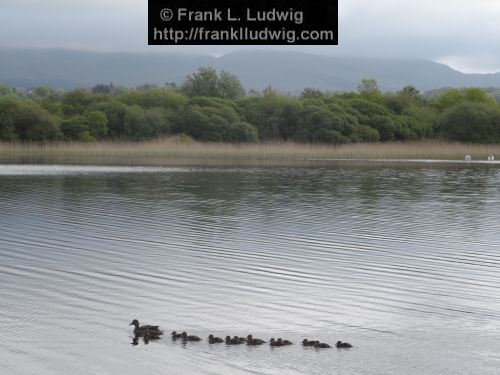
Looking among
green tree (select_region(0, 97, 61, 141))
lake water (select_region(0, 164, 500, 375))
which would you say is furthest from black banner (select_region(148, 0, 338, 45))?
green tree (select_region(0, 97, 61, 141))

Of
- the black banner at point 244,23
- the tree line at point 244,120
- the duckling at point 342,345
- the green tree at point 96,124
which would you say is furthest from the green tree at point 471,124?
the duckling at point 342,345

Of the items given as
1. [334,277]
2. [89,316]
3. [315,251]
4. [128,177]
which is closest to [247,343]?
[89,316]

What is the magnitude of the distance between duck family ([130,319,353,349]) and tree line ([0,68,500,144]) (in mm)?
62713

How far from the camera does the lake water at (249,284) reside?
973 centimetres

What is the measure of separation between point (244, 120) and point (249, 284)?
68.5m

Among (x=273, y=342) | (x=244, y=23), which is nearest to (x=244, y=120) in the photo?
(x=244, y=23)

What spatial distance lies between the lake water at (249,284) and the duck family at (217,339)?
0.32 ft

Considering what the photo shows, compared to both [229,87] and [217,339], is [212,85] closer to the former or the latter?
[229,87]

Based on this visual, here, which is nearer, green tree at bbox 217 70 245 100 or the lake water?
the lake water

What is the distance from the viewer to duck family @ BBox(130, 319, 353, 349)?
32.9 feet

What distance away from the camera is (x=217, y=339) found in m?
10.2

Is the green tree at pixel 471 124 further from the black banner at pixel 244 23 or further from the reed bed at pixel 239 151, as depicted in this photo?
the black banner at pixel 244 23

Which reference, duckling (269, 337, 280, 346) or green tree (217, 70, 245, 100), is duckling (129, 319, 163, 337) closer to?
duckling (269, 337, 280, 346)

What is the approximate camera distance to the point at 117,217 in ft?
73.8
